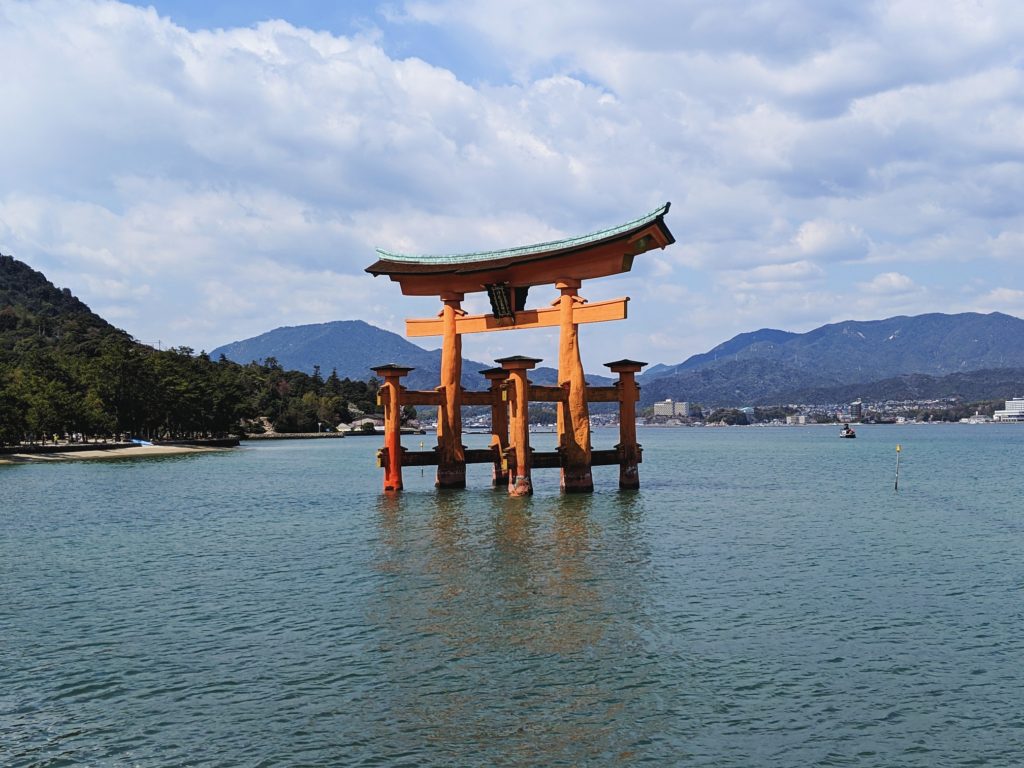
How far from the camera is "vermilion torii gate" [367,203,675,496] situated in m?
31.5

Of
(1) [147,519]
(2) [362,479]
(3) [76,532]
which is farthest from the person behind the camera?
(2) [362,479]

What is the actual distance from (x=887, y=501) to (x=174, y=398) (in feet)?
250

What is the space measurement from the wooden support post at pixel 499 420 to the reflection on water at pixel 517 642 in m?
13.1

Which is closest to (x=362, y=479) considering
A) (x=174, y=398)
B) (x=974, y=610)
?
(x=974, y=610)

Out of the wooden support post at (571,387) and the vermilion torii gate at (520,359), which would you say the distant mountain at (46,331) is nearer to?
the vermilion torii gate at (520,359)

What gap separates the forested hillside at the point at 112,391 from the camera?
7100cm

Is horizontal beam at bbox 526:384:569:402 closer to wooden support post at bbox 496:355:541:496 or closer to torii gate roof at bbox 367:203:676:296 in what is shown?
wooden support post at bbox 496:355:541:496

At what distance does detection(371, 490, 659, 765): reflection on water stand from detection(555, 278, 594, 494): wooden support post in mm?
7981

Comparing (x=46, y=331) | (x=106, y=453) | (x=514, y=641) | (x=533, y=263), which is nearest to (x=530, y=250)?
(x=533, y=263)

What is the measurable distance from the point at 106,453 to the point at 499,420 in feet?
173

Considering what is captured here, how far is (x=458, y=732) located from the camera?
9578mm

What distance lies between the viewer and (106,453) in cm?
7662

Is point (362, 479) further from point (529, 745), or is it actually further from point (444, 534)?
point (529, 745)

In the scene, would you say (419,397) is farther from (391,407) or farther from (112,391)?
(112,391)
